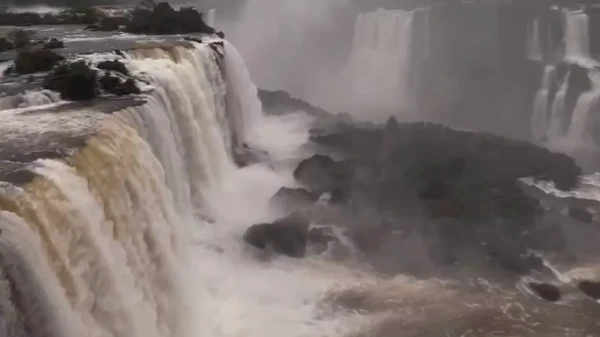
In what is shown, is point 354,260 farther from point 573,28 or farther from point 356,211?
point 573,28

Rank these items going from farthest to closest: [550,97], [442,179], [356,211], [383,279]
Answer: [550,97] → [442,179] → [356,211] → [383,279]

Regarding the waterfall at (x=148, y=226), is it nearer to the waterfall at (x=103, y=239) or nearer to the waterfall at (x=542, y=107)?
the waterfall at (x=103, y=239)

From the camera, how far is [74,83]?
8594 mm

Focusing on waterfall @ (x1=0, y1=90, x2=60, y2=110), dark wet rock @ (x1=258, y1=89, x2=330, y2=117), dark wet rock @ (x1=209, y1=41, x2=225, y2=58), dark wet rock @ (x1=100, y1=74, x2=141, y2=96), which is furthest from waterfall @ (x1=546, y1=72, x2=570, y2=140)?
waterfall @ (x1=0, y1=90, x2=60, y2=110)

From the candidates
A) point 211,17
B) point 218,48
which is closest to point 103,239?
point 218,48

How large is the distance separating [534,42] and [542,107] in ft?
7.67

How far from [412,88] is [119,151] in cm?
1601

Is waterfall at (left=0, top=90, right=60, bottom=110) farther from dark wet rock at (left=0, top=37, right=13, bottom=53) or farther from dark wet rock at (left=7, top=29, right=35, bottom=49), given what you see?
dark wet rock at (left=7, top=29, right=35, bottom=49)

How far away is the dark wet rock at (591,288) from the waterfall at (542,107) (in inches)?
372

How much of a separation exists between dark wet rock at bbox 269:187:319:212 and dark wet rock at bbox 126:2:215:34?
20.0 feet

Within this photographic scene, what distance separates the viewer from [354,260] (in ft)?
32.7

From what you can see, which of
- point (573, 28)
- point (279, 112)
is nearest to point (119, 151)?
point (279, 112)

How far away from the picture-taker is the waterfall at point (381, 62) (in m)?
21.5

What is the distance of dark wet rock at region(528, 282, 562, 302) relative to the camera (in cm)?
906
